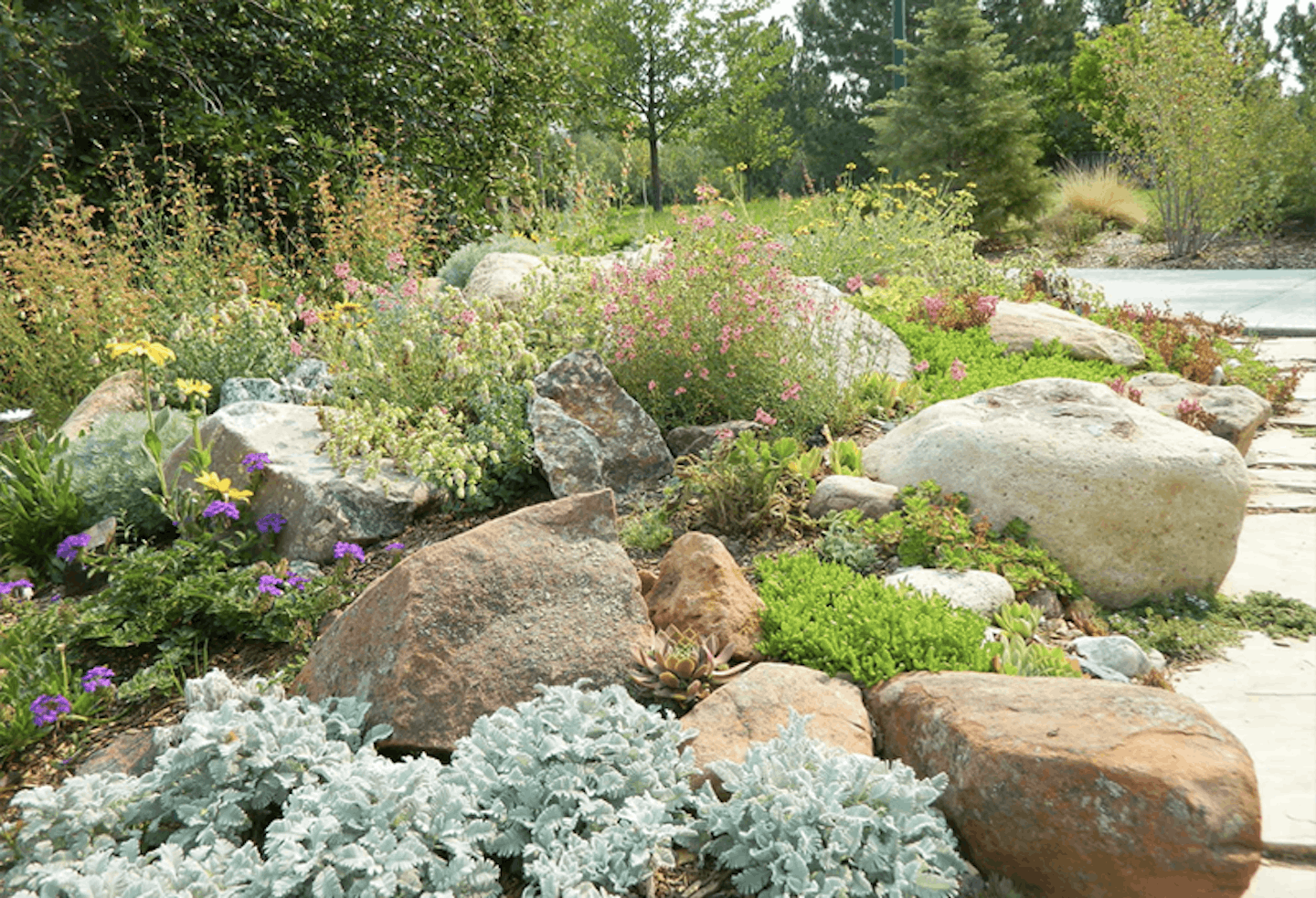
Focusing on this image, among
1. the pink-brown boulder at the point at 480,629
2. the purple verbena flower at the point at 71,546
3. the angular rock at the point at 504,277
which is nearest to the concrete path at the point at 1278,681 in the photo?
the pink-brown boulder at the point at 480,629

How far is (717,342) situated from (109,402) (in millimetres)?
3735

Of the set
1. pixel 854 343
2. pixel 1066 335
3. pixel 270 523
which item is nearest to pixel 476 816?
pixel 270 523

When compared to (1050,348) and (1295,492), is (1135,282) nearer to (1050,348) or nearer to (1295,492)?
(1050,348)

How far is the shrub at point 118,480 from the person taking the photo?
4.42 metres

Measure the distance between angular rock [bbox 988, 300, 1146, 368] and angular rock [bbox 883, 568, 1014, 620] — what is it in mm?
3747

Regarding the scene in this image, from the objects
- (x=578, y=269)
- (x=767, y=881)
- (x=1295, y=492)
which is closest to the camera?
(x=767, y=881)

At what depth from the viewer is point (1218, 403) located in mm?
5895

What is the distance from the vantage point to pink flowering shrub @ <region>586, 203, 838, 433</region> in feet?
16.6

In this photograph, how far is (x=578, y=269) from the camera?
20.9ft

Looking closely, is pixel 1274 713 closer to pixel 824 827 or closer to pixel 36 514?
pixel 824 827

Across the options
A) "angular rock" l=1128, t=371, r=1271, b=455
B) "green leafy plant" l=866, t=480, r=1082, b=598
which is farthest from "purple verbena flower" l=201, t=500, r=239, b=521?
"angular rock" l=1128, t=371, r=1271, b=455

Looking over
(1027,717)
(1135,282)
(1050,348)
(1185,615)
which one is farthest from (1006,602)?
(1135,282)

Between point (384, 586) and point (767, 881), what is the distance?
1.64 metres

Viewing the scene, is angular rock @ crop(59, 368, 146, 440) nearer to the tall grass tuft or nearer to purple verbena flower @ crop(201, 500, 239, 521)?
purple verbena flower @ crop(201, 500, 239, 521)
